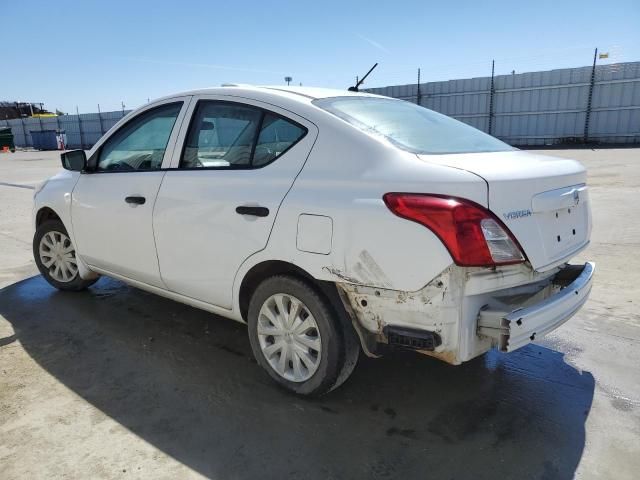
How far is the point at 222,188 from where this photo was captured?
296 centimetres

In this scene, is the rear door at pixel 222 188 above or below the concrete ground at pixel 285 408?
above

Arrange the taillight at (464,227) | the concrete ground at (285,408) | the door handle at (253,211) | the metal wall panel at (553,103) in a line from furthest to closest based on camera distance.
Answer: the metal wall panel at (553,103)
the door handle at (253,211)
the concrete ground at (285,408)
the taillight at (464,227)

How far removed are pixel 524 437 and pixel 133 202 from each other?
285 centimetres

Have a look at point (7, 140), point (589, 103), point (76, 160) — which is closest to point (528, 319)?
point (76, 160)

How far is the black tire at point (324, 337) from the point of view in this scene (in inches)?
103

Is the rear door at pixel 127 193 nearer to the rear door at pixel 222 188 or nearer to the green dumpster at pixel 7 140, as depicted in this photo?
the rear door at pixel 222 188

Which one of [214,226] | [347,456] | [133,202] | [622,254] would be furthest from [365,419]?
[622,254]

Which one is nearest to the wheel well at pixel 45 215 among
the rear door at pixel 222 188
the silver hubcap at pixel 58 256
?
the silver hubcap at pixel 58 256

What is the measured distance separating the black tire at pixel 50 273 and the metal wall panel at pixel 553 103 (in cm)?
2307

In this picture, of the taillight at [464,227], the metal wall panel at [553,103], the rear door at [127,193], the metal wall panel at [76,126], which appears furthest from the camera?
the metal wall panel at [76,126]

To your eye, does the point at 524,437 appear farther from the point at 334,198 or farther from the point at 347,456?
the point at 334,198

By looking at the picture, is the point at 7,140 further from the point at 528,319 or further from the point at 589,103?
the point at 528,319

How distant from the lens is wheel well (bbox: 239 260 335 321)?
104 inches

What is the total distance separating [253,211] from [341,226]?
61 centimetres
